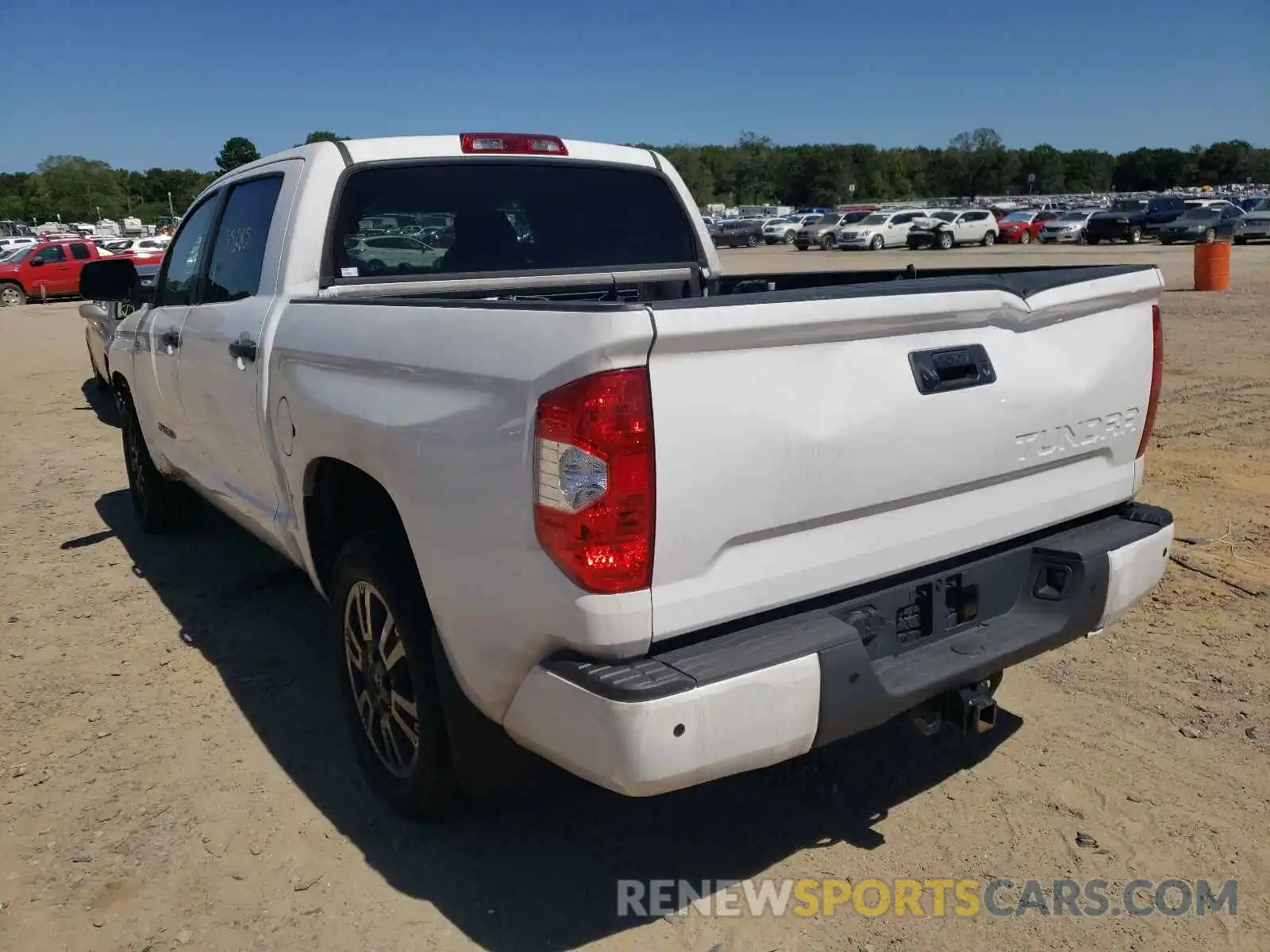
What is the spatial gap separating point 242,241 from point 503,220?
1.07 meters

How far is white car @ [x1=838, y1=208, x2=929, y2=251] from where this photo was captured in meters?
40.8

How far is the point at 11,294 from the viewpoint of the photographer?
28422mm

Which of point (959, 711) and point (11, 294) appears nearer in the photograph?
point (959, 711)

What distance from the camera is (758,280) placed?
458cm

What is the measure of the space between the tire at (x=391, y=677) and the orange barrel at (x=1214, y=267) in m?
18.4

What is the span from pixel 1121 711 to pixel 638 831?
1819 millimetres

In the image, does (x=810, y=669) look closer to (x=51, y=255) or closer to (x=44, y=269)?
(x=44, y=269)

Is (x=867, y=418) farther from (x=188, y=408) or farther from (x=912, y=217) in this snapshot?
Result: (x=912, y=217)

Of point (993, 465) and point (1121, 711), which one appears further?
point (1121, 711)

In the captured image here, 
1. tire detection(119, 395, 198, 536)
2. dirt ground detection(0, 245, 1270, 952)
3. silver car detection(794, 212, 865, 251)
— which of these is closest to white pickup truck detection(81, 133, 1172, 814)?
dirt ground detection(0, 245, 1270, 952)

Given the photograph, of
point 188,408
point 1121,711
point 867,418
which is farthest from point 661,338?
point 188,408

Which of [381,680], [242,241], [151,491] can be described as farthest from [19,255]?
[381,680]

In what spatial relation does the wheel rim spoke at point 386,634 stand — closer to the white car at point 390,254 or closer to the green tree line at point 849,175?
the white car at point 390,254

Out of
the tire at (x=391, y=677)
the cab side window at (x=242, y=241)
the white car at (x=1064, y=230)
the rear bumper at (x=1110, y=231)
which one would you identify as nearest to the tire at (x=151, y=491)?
the cab side window at (x=242, y=241)
